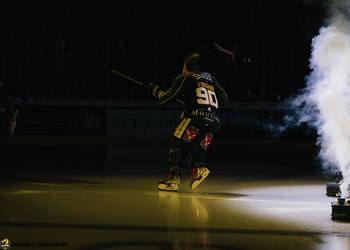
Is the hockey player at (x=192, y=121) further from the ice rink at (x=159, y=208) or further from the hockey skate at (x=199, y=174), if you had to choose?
the ice rink at (x=159, y=208)

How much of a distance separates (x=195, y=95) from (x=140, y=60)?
14.5 meters

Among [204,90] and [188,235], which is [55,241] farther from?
[204,90]

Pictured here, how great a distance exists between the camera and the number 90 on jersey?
10.1 m

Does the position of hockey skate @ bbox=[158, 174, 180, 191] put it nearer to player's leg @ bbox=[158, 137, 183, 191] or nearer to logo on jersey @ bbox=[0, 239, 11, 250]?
player's leg @ bbox=[158, 137, 183, 191]

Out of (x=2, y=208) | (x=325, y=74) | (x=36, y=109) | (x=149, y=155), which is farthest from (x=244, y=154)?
(x=2, y=208)

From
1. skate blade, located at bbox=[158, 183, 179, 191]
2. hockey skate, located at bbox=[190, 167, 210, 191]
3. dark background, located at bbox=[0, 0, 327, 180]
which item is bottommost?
skate blade, located at bbox=[158, 183, 179, 191]

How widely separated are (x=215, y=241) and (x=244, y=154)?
1233 cm

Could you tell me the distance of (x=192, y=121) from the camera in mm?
10141

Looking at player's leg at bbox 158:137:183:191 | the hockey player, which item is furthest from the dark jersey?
player's leg at bbox 158:137:183:191

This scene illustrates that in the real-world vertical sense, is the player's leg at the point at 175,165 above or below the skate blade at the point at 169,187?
above

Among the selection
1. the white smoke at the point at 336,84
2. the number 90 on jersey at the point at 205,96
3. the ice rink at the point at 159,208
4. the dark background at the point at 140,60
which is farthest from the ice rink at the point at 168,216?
the dark background at the point at 140,60

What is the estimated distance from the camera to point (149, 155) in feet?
57.8

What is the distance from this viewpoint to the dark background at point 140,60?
2198cm

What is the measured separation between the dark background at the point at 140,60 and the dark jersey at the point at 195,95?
10.3 meters
